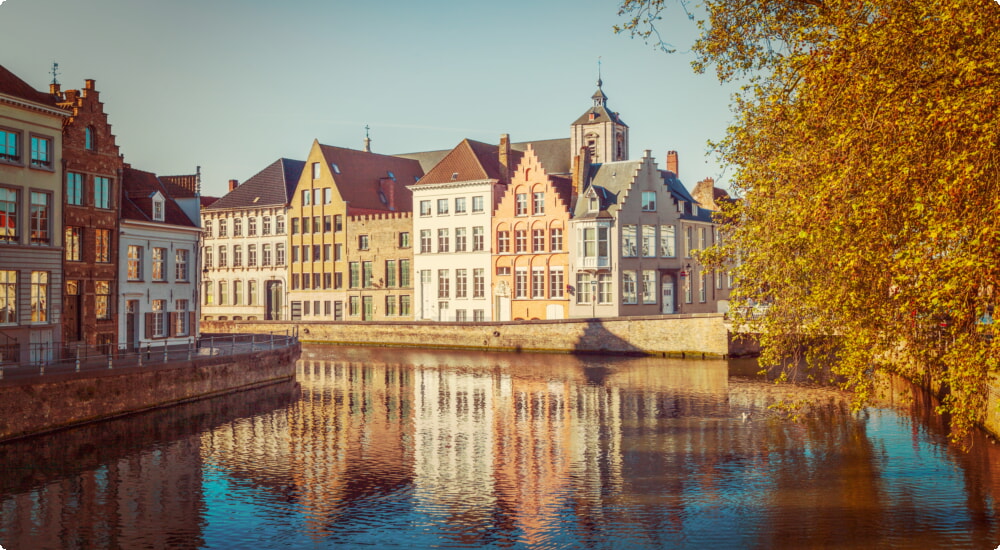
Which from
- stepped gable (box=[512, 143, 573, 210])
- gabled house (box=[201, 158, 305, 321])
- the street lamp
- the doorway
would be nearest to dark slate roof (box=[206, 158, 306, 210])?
gabled house (box=[201, 158, 305, 321])

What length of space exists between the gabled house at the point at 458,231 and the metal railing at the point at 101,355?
23.9m

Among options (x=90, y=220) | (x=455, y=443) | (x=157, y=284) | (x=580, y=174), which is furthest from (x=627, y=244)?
(x=455, y=443)

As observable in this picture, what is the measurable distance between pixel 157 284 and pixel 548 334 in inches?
903

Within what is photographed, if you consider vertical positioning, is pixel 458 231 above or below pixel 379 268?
above

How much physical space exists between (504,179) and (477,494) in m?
46.2

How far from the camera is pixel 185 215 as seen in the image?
4269 cm

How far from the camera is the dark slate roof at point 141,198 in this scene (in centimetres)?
3872

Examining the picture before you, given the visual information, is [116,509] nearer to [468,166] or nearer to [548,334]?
[548,334]

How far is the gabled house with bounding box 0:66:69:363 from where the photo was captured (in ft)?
97.7

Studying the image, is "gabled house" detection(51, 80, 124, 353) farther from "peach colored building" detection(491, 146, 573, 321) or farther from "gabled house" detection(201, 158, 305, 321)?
"gabled house" detection(201, 158, 305, 321)

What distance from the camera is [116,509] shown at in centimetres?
1870

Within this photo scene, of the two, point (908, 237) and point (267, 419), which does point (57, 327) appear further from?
point (908, 237)

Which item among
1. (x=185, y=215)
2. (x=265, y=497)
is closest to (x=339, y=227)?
(x=185, y=215)

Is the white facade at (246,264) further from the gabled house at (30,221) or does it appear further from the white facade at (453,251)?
the gabled house at (30,221)
